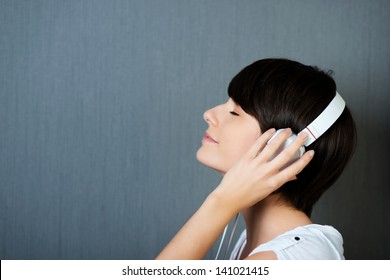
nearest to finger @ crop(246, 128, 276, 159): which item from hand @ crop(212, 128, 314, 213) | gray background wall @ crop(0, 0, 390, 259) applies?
hand @ crop(212, 128, 314, 213)

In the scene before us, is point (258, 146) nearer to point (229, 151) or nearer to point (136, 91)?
point (229, 151)

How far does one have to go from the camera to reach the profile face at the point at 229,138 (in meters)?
1.09

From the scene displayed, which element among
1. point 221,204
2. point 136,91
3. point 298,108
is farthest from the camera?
point 136,91

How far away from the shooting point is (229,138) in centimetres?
109

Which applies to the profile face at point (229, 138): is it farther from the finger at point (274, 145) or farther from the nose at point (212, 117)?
the finger at point (274, 145)

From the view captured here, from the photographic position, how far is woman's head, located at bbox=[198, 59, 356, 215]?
3.46 feet

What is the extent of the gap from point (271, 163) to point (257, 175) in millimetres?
38

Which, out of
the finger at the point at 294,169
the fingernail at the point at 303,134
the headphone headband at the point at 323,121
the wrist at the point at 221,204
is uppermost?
the headphone headband at the point at 323,121

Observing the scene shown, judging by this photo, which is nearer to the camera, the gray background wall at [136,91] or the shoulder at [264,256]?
the shoulder at [264,256]

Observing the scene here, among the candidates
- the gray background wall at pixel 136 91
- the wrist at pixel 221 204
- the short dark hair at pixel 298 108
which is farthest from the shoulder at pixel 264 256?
the gray background wall at pixel 136 91

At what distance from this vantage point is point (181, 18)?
1.74m

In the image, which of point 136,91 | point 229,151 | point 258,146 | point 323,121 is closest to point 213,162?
point 229,151

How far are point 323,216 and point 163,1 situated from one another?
1.00m
